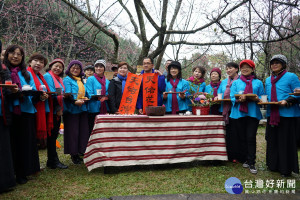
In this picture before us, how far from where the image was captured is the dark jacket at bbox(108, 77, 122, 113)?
450 centimetres

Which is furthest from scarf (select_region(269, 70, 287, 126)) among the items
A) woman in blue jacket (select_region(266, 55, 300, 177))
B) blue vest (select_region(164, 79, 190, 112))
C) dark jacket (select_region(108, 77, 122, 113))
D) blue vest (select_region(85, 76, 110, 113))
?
blue vest (select_region(85, 76, 110, 113))

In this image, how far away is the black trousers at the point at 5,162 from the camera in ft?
9.37

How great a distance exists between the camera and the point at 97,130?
140 inches

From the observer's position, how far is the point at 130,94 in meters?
4.26

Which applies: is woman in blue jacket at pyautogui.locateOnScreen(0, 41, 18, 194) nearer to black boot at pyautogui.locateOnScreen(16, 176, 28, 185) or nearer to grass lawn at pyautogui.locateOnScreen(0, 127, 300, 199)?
grass lawn at pyautogui.locateOnScreen(0, 127, 300, 199)

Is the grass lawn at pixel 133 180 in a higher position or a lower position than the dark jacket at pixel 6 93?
lower

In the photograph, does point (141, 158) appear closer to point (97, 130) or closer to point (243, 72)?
point (97, 130)

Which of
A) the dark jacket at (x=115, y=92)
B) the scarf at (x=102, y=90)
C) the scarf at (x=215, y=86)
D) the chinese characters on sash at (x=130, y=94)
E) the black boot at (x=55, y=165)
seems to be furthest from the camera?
the scarf at (x=215, y=86)

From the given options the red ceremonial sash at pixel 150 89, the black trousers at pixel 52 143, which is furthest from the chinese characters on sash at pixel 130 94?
the black trousers at pixel 52 143

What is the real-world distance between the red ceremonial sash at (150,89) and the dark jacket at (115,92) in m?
0.59

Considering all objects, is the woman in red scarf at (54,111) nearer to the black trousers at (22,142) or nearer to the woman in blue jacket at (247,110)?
the black trousers at (22,142)

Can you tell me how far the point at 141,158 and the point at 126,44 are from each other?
10788 millimetres

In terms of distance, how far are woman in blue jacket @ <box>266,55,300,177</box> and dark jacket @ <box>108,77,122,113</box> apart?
9.24 feet

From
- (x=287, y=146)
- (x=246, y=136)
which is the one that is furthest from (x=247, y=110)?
(x=287, y=146)
